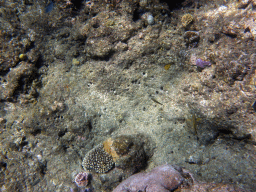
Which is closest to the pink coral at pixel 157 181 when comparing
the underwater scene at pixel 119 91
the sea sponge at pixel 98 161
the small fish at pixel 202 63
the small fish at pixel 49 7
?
the underwater scene at pixel 119 91

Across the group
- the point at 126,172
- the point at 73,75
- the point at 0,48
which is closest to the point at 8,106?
the point at 0,48

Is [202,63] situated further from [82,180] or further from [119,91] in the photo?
[82,180]

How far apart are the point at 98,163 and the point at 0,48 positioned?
185 inches

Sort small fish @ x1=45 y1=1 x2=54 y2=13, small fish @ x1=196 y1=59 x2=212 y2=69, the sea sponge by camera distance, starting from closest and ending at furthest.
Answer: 1. small fish @ x1=196 y1=59 x2=212 y2=69
2. the sea sponge
3. small fish @ x1=45 y1=1 x2=54 y2=13

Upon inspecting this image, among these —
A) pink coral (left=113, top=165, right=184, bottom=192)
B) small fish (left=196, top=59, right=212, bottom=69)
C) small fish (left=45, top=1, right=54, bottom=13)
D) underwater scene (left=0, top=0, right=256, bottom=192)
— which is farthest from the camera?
small fish (left=45, top=1, right=54, bottom=13)

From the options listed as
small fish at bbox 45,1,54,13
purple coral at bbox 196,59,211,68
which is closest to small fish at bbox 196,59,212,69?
purple coral at bbox 196,59,211,68

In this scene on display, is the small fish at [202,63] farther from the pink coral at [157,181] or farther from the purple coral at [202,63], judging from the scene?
the pink coral at [157,181]

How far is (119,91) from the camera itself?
13.9 feet

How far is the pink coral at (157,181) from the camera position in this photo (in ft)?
8.52

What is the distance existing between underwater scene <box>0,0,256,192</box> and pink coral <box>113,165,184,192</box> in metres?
0.07

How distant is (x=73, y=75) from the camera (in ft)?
14.7

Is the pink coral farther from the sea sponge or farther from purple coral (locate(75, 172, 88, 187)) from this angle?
purple coral (locate(75, 172, 88, 187))

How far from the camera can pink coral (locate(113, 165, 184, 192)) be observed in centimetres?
260

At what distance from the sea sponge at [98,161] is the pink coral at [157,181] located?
80 centimetres
